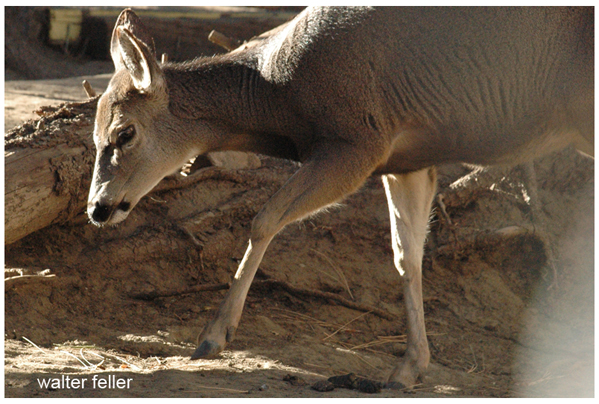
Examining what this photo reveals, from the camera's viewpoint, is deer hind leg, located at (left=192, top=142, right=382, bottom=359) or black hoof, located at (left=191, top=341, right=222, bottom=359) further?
deer hind leg, located at (left=192, top=142, right=382, bottom=359)

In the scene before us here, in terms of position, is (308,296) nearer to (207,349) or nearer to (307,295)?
(307,295)

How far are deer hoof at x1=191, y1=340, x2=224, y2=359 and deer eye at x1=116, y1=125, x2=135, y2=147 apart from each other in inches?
58.2

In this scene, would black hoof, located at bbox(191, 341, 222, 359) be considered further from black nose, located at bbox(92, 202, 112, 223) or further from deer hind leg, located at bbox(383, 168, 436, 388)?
deer hind leg, located at bbox(383, 168, 436, 388)

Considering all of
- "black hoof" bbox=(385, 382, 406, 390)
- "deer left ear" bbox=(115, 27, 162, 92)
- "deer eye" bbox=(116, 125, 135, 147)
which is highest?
"deer left ear" bbox=(115, 27, 162, 92)

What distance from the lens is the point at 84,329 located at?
512 cm

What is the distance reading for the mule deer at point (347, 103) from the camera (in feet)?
15.1

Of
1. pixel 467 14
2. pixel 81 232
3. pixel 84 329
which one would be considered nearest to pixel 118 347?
pixel 84 329

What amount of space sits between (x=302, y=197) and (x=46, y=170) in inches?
89.7

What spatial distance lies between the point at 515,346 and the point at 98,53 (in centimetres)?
1197

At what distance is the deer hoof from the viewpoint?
4402mm

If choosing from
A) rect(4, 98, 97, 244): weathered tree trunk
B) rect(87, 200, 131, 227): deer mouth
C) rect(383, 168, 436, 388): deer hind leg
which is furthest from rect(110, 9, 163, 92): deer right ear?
rect(383, 168, 436, 388): deer hind leg

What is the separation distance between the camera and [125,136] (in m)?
4.73

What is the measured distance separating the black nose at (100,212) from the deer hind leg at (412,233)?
2256mm

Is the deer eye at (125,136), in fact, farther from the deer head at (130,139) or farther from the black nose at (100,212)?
the black nose at (100,212)
